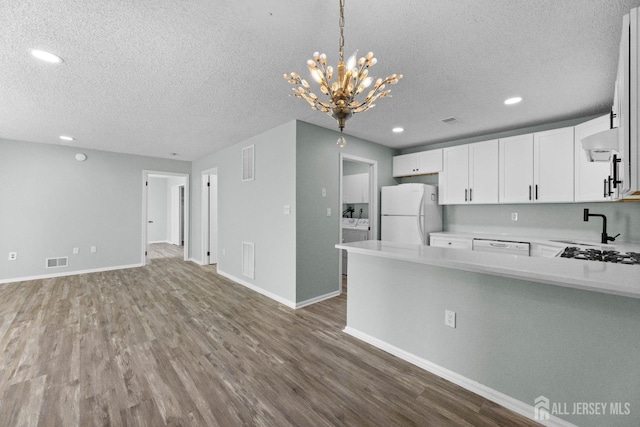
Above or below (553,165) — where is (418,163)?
above

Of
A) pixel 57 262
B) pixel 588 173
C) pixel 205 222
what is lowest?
pixel 57 262

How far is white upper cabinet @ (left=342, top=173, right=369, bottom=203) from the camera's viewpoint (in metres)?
5.27

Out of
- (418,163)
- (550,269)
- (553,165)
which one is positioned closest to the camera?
(550,269)

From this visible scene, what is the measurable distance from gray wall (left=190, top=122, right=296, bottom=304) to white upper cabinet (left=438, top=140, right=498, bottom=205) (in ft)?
8.65

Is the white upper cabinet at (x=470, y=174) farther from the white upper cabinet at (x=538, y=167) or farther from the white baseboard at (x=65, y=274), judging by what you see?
the white baseboard at (x=65, y=274)

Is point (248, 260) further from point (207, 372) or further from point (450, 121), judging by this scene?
point (450, 121)

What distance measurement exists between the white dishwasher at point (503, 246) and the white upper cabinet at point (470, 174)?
2.12 feet

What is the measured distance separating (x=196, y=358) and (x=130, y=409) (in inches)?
24.1

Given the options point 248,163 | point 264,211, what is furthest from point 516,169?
point 248,163

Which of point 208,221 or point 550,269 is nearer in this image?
point 550,269

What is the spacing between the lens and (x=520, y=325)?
1702mm

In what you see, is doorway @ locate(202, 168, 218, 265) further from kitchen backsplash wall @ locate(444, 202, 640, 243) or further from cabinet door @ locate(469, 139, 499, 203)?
cabinet door @ locate(469, 139, 499, 203)

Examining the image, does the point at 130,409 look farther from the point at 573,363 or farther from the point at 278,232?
the point at 573,363

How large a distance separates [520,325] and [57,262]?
23.3 ft
